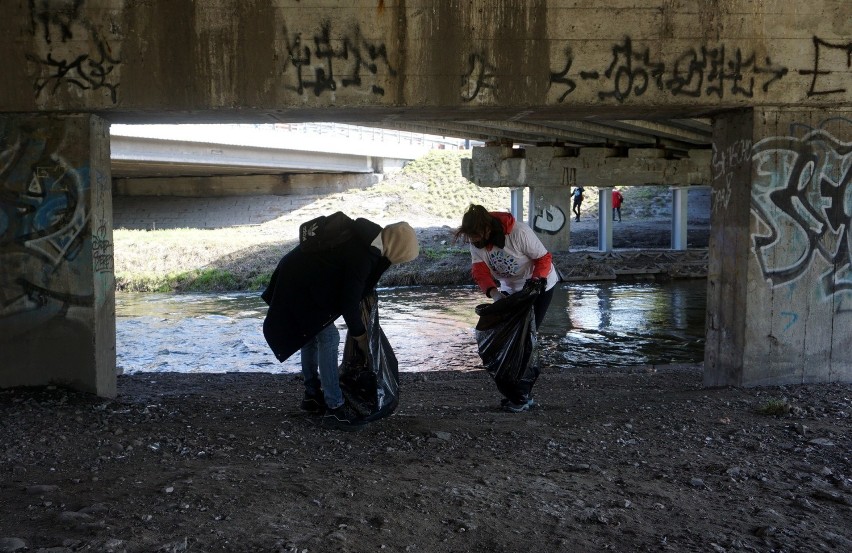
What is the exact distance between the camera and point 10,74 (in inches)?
240

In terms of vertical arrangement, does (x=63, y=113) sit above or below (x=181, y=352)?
above

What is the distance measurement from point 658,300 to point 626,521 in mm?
15199

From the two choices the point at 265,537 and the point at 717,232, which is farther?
the point at 717,232

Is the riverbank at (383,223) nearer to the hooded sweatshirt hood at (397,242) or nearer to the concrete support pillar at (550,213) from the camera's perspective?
the concrete support pillar at (550,213)

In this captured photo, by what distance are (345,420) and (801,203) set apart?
4.32m

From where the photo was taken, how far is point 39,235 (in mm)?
6285

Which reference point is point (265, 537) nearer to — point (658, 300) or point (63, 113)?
point (63, 113)

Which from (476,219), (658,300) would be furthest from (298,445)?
(658,300)

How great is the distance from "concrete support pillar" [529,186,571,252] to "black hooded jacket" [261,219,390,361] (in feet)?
66.4

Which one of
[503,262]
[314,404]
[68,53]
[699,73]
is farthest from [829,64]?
[68,53]

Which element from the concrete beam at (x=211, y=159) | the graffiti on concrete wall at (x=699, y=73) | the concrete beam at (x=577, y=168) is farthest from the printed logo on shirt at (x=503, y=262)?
the concrete beam at (x=211, y=159)

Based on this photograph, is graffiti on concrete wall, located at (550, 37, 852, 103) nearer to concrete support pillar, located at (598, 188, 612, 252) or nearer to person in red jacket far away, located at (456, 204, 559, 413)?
person in red jacket far away, located at (456, 204, 559, 413)

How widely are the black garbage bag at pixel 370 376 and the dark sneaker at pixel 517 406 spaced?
45.8 inches

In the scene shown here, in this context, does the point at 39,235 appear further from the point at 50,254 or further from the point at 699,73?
the point at 699,73
